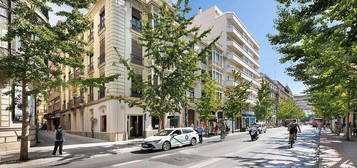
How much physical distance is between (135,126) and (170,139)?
986 centimetres

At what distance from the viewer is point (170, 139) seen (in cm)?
1659

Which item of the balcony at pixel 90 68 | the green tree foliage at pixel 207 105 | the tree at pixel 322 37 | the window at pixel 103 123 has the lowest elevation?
the window at pixel 103 123

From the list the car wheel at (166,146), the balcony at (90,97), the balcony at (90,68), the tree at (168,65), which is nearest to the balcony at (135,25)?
the tree at (168,65)

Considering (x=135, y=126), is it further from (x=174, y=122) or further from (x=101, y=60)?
(x=101, y=60)

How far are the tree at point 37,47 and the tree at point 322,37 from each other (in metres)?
9.84

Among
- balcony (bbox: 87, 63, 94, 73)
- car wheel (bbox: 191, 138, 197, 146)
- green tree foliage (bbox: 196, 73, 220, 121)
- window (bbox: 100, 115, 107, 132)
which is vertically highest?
balcony (bbox: 87, 63, 94, 73)

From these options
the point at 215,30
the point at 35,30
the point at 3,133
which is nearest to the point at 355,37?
the point at 35,30

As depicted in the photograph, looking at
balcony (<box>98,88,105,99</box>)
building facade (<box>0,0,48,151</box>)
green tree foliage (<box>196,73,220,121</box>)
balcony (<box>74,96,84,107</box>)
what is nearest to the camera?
building facade (<box>0,0,48,151</box>)

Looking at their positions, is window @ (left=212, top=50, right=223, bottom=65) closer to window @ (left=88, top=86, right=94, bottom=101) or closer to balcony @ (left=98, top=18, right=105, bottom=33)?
balcony @ (left=98, top=18, right=105, bottom=33)

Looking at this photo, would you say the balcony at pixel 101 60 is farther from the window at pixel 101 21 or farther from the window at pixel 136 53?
the window at pixel 136 53

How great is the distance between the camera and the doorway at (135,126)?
2502 centimetres

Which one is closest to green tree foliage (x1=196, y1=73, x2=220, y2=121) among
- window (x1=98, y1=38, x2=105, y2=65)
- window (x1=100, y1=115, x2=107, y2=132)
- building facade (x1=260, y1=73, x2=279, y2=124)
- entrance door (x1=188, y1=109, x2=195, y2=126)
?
entrance door (x1=188, y1=109, x2=195, y2=126)

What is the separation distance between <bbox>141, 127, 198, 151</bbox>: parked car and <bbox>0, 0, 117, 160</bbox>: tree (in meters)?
4.93

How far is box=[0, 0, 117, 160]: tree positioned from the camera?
11.6m
